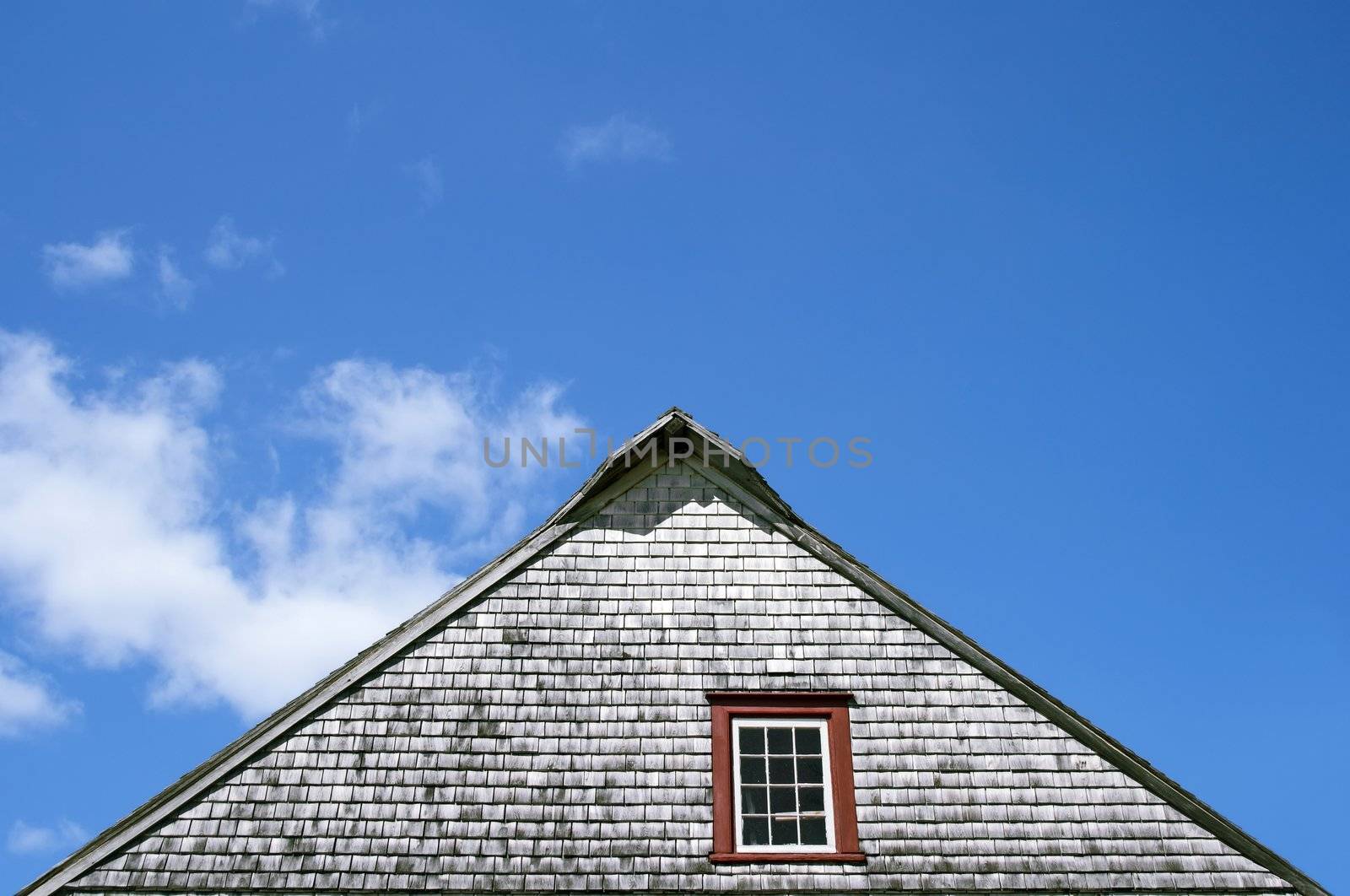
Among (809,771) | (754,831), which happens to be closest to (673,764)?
(754,831)

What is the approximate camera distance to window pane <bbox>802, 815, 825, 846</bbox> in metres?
10.3

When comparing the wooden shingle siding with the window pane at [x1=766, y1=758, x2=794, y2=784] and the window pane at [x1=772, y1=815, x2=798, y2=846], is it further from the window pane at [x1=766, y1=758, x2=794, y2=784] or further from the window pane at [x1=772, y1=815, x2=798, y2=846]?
the window pane at [x1=766, y1=758, x2=794, y2=784]

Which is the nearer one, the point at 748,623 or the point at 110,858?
the point at 110,858

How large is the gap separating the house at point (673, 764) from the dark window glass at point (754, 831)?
0.9 inches

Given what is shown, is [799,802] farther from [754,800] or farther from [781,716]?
[781,716]

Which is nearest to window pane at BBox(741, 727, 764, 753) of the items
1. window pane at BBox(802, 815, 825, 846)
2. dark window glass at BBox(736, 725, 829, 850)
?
dark window glass at BBox(736, 725, 829, 850)

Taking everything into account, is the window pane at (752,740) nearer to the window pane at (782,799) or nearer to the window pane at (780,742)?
the window pane at (780,742)

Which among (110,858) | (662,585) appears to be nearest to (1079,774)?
(662,585)

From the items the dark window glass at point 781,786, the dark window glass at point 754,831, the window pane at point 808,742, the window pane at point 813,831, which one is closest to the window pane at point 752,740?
the dark window glass at point 781,786

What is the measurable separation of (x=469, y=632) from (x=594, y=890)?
8.93 ft

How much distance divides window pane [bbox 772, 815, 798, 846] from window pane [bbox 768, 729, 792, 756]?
605mm

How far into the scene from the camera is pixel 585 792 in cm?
1036

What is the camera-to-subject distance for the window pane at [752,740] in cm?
1072

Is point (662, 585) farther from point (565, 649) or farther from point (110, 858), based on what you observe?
point (110, 858)
